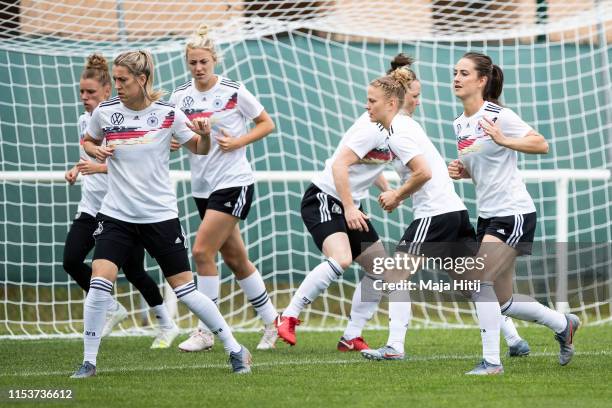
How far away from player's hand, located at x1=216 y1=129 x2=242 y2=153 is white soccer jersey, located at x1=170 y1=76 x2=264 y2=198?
10cm

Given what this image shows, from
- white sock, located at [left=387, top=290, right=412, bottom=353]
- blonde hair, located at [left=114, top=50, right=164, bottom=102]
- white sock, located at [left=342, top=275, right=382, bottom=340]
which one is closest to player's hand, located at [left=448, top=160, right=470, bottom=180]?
white sock, located at [left=387, top=290, right=412, bottom=353]

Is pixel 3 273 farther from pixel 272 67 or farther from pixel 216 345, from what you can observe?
pixel 272 67

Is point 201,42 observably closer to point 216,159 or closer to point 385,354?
point 216,159

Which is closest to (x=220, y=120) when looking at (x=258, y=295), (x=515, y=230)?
(x=258, y=295)

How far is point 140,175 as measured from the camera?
6.23 meters

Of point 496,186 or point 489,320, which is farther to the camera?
point 496,186

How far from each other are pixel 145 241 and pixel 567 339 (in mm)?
2523

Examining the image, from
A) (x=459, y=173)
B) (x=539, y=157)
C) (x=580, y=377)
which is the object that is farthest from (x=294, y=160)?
(x=580, y=377)

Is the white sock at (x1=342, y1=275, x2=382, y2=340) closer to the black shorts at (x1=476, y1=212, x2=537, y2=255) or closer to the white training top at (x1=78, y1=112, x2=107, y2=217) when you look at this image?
the black shorts at (x1=476, y1=212, x2=537, y2=255)

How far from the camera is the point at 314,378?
20.3 feet

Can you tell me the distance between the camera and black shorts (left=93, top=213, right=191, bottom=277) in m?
6.15

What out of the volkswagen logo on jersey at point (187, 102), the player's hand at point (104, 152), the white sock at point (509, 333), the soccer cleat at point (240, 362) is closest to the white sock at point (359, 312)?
the white sock at point (509, 333)

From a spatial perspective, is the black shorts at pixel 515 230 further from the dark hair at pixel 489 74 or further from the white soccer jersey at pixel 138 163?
the white soccer jersey at pixel 138 163

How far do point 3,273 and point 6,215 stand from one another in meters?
0.53
